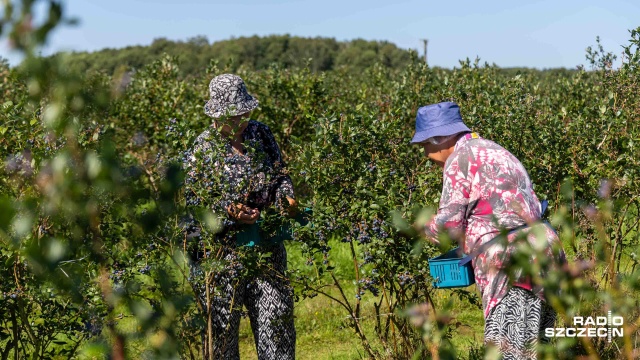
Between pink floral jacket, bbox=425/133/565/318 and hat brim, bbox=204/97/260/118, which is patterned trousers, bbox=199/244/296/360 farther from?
pink floral jacket, bbox=425/133/565/318

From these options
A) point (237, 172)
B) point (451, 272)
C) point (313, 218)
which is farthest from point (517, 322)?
point (237, 172)

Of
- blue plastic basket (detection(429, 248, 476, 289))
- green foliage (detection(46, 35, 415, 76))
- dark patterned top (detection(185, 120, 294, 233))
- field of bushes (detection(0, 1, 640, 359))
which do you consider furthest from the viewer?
green foliage (detection(46, 35, 415, 76))

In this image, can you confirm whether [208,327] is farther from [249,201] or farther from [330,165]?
[330,165]

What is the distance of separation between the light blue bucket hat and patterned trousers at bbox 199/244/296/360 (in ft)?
3.95

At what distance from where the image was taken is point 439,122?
3494 millimetres

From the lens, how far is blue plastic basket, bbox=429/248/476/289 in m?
3.42

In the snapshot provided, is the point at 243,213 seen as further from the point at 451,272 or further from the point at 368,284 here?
the point at 451,272

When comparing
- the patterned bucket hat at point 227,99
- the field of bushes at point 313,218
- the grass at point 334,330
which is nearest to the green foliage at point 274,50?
the grass at point 334,330

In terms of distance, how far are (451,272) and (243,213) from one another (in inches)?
46.6

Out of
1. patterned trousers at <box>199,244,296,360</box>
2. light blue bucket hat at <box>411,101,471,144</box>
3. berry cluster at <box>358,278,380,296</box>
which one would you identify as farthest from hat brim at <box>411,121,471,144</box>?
patterned trousers at <box>199,244,296,360</box>

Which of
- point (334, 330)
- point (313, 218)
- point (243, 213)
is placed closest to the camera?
point (243, 213)

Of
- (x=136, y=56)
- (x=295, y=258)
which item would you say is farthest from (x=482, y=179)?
(x=136, y=56)

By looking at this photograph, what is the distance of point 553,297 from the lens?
4.77 ft

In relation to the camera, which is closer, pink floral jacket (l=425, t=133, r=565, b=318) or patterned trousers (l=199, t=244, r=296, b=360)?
pink floral jacket (l=425, t=133, r=565, b=318)
